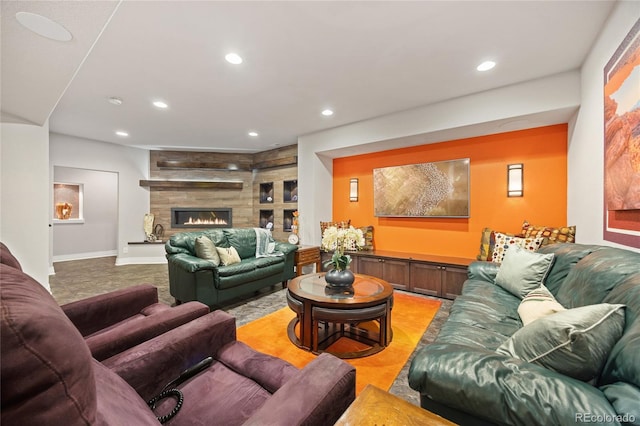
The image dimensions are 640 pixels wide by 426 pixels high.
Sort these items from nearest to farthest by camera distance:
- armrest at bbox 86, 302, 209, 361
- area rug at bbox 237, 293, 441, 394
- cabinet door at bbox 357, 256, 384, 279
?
armrest at bbox 86, 302, 209, 361 < area rug at bbox 237, 293, 441, 394 < cabinet door at bbox 357, 256, 384, 279

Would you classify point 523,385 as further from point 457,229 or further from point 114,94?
point 114,94

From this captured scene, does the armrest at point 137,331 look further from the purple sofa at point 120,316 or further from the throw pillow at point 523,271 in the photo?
the throw pillow at point 523,271

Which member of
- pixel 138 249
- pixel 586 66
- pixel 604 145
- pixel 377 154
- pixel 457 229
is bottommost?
pixel 138 249

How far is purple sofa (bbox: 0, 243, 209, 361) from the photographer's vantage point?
49.0 inches

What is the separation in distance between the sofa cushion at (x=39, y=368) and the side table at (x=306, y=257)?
3.91 m

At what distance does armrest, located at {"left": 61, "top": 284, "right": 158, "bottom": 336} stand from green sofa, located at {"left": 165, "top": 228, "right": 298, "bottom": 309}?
3.36ft

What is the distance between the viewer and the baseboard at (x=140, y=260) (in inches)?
231

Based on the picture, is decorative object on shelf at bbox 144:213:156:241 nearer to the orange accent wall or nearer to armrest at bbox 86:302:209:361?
the orange accent wall

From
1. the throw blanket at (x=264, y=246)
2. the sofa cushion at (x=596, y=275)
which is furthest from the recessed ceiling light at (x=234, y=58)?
the sofa cushion at (x=596, y=275)

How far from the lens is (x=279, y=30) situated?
2.13 metres

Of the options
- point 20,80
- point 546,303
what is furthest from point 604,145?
point 20,80

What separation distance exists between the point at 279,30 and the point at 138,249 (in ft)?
19.6

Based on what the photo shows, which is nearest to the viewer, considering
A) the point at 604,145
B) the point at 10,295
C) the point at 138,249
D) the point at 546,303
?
the point at 10,295

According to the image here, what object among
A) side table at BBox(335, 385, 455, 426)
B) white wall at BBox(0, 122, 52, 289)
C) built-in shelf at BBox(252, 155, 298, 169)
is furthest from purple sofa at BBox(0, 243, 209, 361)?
built-in shelf at BBox(252, 155, 298, 169)
